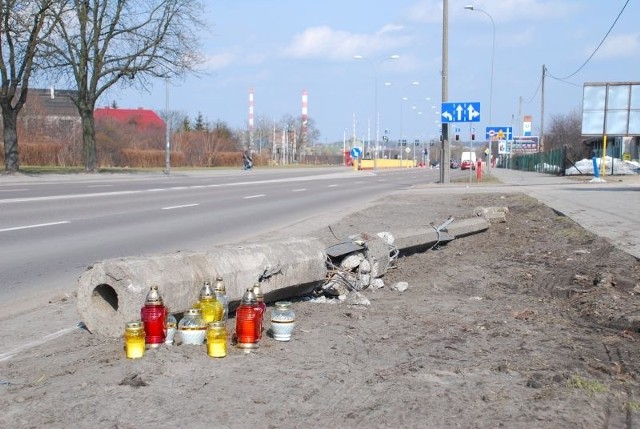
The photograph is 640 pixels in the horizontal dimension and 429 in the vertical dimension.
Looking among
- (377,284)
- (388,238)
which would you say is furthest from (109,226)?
(377,284)

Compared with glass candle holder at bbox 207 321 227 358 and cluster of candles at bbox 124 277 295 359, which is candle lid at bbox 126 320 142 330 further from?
glass candle holder at bbox 207 321 227 358

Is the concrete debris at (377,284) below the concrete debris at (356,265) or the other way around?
below

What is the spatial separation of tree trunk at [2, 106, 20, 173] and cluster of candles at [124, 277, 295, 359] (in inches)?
1340

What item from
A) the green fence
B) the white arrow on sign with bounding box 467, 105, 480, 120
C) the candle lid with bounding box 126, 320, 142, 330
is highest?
the white arrow on sign with bounding box 467, 105, 480, 120

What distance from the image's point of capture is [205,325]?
5.12 meters

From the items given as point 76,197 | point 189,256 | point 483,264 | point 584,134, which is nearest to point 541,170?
point 584,134

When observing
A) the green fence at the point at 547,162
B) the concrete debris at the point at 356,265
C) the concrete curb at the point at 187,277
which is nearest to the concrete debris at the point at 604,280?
the concrete debris at the point at 356,265

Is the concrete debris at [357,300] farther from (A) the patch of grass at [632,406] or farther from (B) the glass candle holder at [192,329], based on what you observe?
(A) the patch of grass at [632,406]

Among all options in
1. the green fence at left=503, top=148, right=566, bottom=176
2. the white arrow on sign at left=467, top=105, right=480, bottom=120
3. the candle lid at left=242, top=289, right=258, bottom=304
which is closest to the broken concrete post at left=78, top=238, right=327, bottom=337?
the candle lid at left=242, top=289, right=258, bottom=304

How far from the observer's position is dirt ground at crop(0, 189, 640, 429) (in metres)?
3.89

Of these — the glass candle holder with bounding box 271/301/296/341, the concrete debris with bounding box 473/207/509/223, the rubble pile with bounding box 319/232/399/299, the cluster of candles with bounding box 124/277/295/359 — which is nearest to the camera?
the cluster of candles with bounding box 124/277/295/359

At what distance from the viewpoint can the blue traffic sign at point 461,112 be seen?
29953 mm

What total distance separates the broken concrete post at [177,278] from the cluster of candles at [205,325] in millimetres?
145

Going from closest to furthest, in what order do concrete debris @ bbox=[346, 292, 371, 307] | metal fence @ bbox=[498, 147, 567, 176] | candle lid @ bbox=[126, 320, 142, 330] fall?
candle lid @ bbox=[126, 320, 142, 330] → concrete debris @ bbox=[346, 292, 371, 307] → metal fence @ bbox=[498, 147, 567, 176]
